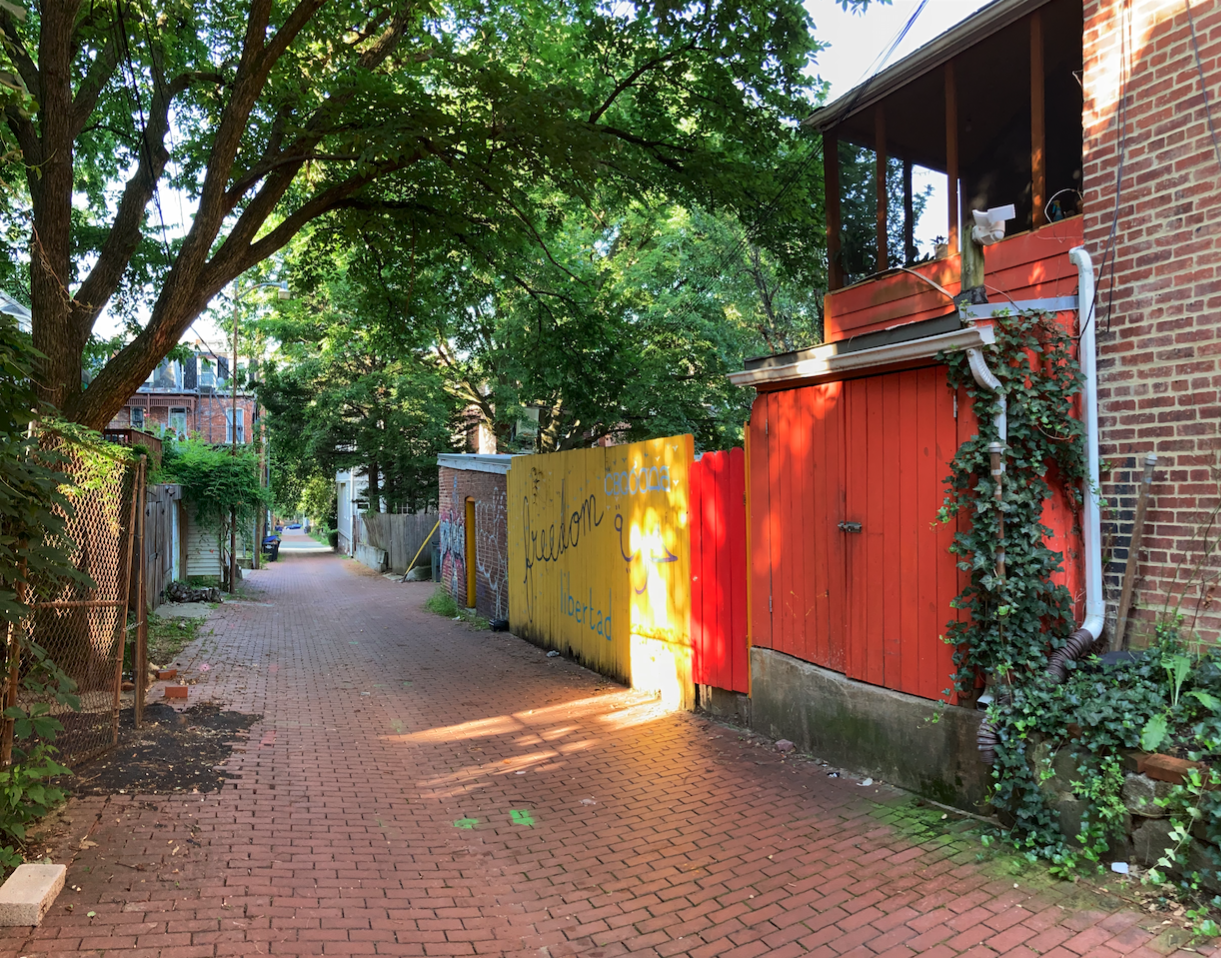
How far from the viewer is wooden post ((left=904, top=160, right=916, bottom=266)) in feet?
25.7

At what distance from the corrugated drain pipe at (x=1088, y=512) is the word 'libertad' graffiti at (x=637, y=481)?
3843 mm

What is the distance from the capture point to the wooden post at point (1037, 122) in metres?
5.87

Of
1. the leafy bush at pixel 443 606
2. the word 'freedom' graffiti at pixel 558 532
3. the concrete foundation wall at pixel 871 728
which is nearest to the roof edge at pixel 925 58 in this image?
the word 'freedom' graffiti at pixel 558 532

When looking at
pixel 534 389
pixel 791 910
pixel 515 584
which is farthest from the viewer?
pixel 534 389

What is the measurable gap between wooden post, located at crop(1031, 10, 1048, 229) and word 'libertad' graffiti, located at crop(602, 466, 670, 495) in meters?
3.76

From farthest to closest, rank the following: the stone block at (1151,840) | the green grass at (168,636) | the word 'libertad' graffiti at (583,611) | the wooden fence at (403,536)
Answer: the wooden fence at (403,536), the green grass at (168,636), the word 'libertad' graffiti at (583,611), the stone block at (1151,840)

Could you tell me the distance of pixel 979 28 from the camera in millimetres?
6238

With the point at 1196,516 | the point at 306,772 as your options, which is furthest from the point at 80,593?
the point at 1196,516

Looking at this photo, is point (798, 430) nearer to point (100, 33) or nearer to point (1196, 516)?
point (1196, 516)

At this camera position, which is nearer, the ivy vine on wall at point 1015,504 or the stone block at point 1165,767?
the stone block at point 1165,767

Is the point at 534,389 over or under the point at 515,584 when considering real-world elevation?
over

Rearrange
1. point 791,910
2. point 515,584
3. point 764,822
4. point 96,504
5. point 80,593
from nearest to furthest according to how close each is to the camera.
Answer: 1. point 791,910
2. point 764,822
3. point 96,504
4. point 80,593
5. point 515,584

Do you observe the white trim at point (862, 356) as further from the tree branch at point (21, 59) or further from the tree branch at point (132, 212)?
the tree branch at point (21, 59)

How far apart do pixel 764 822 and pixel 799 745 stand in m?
1.28
